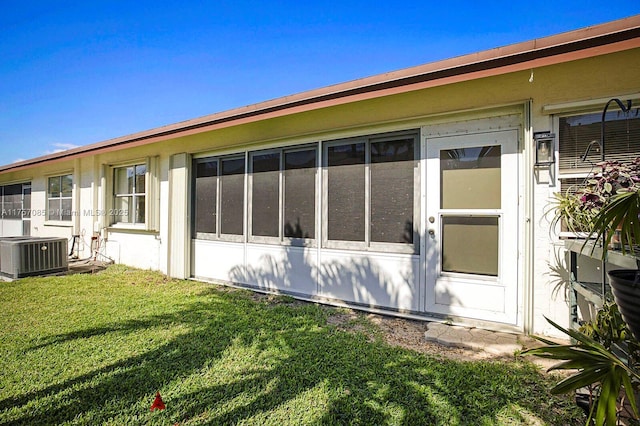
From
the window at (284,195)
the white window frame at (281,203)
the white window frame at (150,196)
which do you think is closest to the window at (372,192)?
the white window frame at (281,203)

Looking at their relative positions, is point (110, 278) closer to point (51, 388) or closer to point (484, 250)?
point (51, 388)

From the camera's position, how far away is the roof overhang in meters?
2.40

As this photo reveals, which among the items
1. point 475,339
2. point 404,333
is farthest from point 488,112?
point 404,333

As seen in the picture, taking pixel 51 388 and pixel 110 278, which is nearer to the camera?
pixel 51 388

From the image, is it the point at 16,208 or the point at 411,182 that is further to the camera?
the point at 16,208

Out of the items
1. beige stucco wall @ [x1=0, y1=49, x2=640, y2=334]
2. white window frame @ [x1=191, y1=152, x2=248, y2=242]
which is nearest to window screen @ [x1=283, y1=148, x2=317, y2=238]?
beige stucco wall @ [x1=0, y1=49, x2=640, y2=334]

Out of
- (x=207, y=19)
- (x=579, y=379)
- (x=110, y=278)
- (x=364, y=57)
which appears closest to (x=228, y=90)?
(x=207, y=19)

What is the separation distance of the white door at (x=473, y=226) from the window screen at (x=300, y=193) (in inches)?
69.2

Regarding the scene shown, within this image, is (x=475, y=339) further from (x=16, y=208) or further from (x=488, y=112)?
(x=16, y=208)

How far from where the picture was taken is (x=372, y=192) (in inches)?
166

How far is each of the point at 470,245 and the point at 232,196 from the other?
4.07m

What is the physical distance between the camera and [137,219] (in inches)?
290

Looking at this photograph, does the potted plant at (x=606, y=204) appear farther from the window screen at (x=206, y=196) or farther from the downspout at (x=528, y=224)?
the window screen at (x=206, y=196)

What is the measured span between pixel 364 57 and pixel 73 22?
Answer: 254 inches
